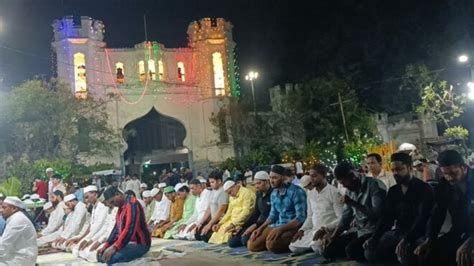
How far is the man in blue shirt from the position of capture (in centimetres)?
705

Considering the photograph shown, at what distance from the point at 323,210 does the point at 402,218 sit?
4.11 ft

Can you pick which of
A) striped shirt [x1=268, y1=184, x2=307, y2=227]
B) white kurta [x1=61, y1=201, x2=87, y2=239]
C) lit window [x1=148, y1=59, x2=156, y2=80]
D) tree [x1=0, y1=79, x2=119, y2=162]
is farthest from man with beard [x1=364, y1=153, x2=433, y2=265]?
lit window [x1=148, y1=59, x2=156, y2=80]

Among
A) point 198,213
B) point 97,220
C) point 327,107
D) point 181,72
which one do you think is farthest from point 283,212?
point 181,72

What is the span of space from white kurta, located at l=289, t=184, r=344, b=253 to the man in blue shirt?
342mm

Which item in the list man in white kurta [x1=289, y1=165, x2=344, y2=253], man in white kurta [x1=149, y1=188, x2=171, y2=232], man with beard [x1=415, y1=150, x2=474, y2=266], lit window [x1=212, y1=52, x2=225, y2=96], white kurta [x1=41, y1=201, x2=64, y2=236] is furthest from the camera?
lit window [x1=212, y1=52, x2=225, y2=96]

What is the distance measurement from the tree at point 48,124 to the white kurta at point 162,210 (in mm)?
11830

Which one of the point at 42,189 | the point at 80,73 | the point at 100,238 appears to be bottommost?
the point at 100,238

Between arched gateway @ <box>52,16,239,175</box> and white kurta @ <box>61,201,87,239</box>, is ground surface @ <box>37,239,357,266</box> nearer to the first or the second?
white kurta @ <box>61,201,87,239</box>

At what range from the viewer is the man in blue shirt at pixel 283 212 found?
705cm

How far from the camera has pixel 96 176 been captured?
2162 centimetres

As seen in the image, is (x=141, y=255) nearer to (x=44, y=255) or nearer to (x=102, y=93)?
(x=44, y=255)

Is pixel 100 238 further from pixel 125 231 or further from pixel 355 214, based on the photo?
pixel 355 214

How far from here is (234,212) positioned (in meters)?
8.47

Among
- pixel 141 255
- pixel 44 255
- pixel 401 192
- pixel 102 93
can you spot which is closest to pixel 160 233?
pixel 44 255
